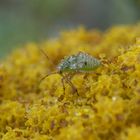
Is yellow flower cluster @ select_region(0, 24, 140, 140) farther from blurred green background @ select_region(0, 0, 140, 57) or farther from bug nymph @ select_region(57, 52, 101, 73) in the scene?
blurred green background @ select_region(0, 0, 140, 57)

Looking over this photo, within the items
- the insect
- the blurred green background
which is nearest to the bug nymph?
the insect

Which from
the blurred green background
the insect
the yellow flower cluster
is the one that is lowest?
the yellow flower cluster

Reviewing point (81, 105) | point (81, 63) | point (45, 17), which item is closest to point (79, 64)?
point (81, 63)

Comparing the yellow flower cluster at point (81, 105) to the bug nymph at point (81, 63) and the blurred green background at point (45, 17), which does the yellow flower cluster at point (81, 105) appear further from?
the blurred green background at point (45, 17)

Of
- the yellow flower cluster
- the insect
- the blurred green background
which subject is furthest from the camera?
the blurred green background

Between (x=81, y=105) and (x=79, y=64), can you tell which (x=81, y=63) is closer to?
(x=79, y=64)

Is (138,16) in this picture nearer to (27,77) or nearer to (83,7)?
(27,77)

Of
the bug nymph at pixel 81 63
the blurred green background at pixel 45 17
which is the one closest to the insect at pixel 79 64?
the bug nymph at pixel 81 63

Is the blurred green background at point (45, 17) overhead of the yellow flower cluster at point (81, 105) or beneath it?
overhead

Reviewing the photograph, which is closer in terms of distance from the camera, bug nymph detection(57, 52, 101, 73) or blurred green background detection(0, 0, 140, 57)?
bug nymph detection(57, 52, 101, 73)
